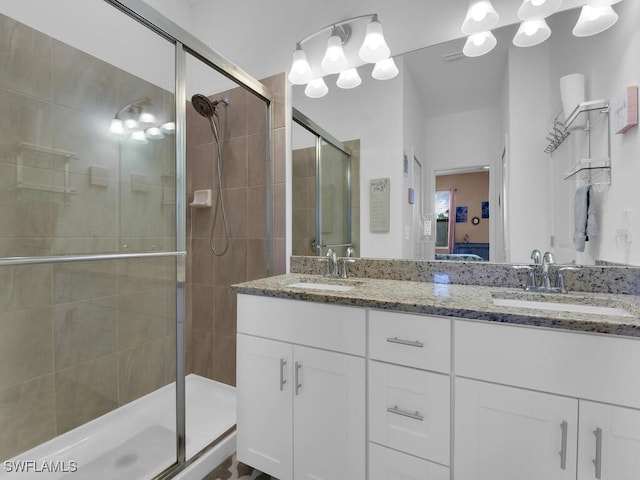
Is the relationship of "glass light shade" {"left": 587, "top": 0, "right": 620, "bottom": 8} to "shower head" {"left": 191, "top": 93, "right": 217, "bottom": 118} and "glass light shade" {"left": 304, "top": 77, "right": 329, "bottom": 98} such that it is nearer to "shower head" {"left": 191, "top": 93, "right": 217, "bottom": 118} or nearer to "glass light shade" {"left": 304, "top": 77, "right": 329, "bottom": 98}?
"glass light shade" {"left": 304, "top": 77, "right": 329, "bottom": 98}

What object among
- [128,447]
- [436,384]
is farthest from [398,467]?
[128,447]

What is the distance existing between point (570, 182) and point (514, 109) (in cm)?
41

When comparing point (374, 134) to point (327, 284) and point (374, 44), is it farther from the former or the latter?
point (327, 284)

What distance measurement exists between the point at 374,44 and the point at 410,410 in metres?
1.75

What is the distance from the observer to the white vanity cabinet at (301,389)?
115cm

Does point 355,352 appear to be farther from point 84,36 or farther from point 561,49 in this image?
point 84,36

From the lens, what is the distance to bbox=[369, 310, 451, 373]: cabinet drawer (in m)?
1.00

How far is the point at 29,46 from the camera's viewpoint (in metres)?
1.44

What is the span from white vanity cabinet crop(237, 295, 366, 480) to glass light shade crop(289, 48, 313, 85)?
1.37 meters

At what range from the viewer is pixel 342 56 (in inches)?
70.1

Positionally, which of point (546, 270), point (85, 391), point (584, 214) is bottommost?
point (85, 391)

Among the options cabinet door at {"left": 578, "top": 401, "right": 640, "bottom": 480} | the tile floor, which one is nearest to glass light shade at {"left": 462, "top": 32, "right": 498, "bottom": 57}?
cabinet door at {"left": 578, "top": 401, "right": 640, "bottom": 480}

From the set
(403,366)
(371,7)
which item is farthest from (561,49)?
(403,366)

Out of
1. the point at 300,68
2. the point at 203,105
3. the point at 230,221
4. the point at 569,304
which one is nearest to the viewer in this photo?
the point at 569,304
